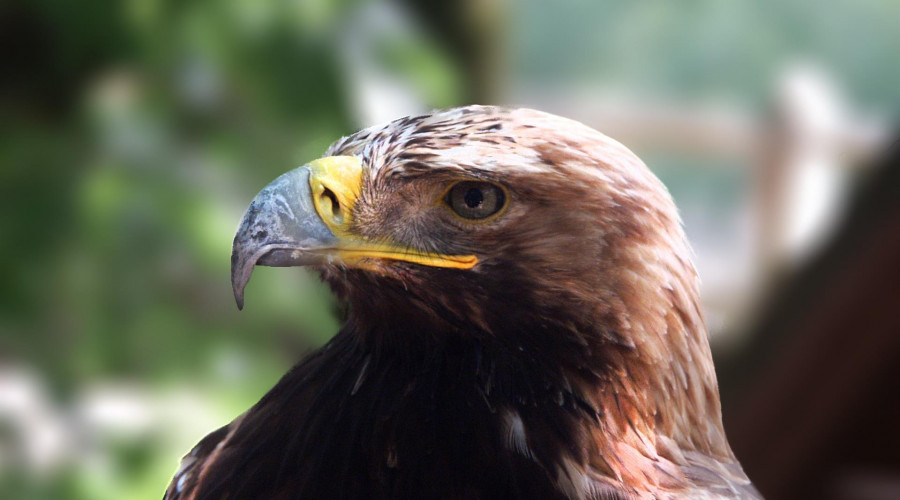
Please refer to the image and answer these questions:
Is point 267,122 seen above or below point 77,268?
above

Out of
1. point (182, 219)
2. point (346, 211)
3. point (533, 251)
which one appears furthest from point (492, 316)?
point (182, 219)

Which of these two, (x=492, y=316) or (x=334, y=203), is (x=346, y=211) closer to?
(x=334, y=203)

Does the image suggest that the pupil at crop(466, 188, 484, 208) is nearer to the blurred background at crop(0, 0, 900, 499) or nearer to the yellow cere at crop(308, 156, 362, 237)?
the yellow cere at crop(308, 156, 362, 237)

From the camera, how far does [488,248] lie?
1347 mm

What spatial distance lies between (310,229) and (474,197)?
208 mm

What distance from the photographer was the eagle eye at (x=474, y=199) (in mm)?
1312

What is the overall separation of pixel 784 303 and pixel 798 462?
2.28 feet

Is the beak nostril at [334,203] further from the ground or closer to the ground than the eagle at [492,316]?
further from the ground

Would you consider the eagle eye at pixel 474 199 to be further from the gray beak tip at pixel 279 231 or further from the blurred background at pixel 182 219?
the blurred background at pixel 182 219

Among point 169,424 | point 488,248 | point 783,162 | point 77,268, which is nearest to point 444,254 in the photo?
point 488,248

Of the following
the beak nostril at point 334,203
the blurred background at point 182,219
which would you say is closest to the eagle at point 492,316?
the beak nostril at point 334,203

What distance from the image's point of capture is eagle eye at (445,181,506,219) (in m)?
1.31

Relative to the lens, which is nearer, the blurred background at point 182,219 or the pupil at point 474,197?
the pupil at point 474,197

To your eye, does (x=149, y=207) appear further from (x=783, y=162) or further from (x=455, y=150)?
(x=783, y=162)
